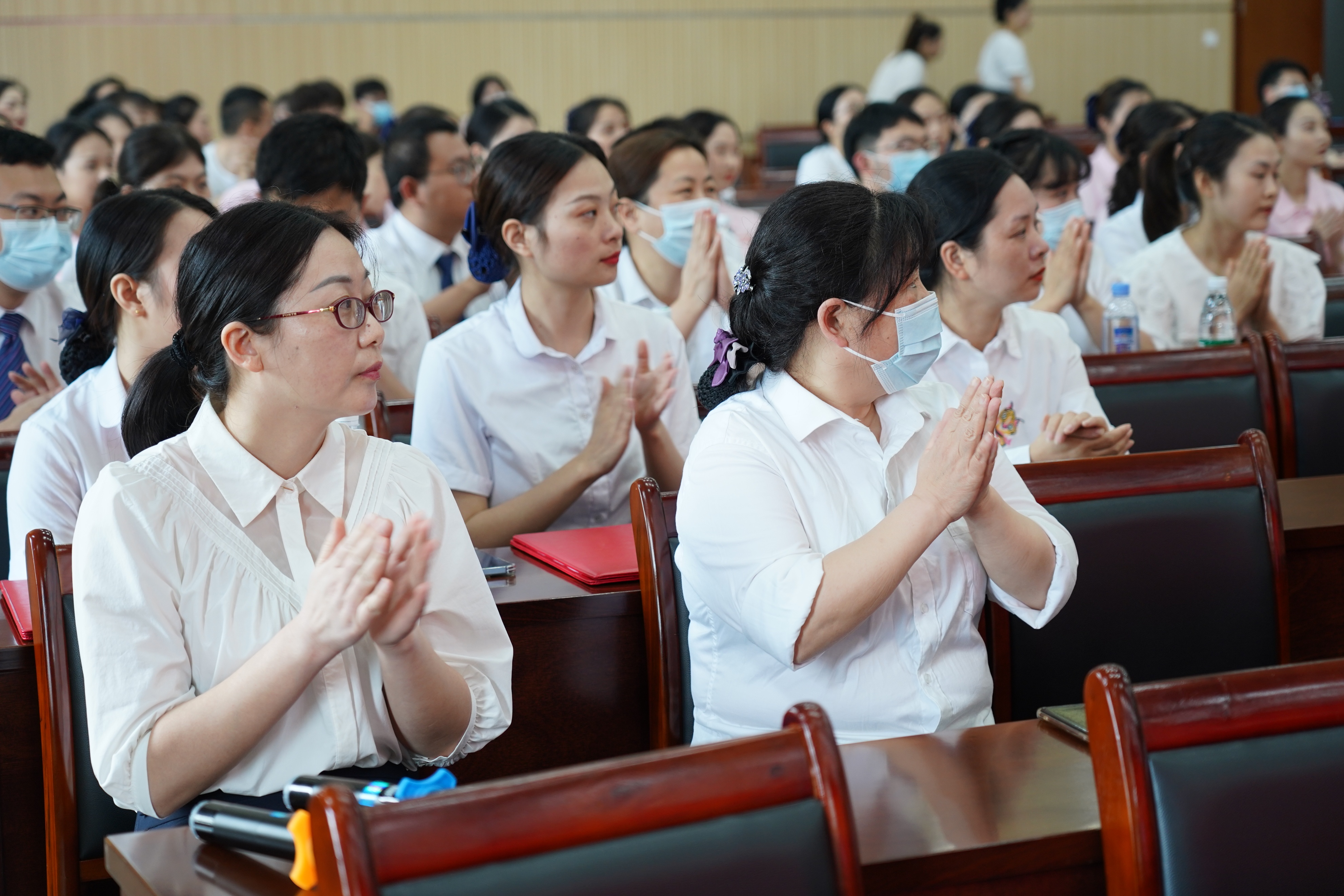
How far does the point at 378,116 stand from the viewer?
8477mm

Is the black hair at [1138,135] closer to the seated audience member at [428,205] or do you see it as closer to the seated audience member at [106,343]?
the seated audience member at [428,205]

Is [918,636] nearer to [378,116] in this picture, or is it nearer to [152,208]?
[152,208]

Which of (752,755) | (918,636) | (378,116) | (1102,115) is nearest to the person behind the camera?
(752,755)

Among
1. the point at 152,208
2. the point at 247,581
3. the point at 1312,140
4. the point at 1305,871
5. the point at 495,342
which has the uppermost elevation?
the point at 1312,140

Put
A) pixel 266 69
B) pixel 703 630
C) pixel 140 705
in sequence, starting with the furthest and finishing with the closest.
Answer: pixel 266 69
pixel 703 630
pixel 140 705

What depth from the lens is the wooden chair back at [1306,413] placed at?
2.74m

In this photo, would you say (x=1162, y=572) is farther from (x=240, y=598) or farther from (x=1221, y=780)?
(x=240, y=598)

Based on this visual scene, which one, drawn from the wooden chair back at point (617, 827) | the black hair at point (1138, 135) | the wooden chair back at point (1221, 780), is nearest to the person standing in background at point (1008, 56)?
the black hair at point (1138, 135)

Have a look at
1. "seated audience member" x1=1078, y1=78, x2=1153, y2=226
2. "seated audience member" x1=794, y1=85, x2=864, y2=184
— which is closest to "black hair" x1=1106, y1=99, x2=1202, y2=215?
"seated audience member" x1=1078, y1=78, x2=1153, y2=226

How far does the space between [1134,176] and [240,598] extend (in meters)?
4.48

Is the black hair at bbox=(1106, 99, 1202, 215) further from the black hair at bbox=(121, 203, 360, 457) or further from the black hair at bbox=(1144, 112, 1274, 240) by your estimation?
the black hair at bbox=(121, 203, 360, 457)

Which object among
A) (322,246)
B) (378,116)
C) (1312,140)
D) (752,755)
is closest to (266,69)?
(378,116)

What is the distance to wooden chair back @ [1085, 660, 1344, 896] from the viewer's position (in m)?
1.08

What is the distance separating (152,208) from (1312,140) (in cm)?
453
